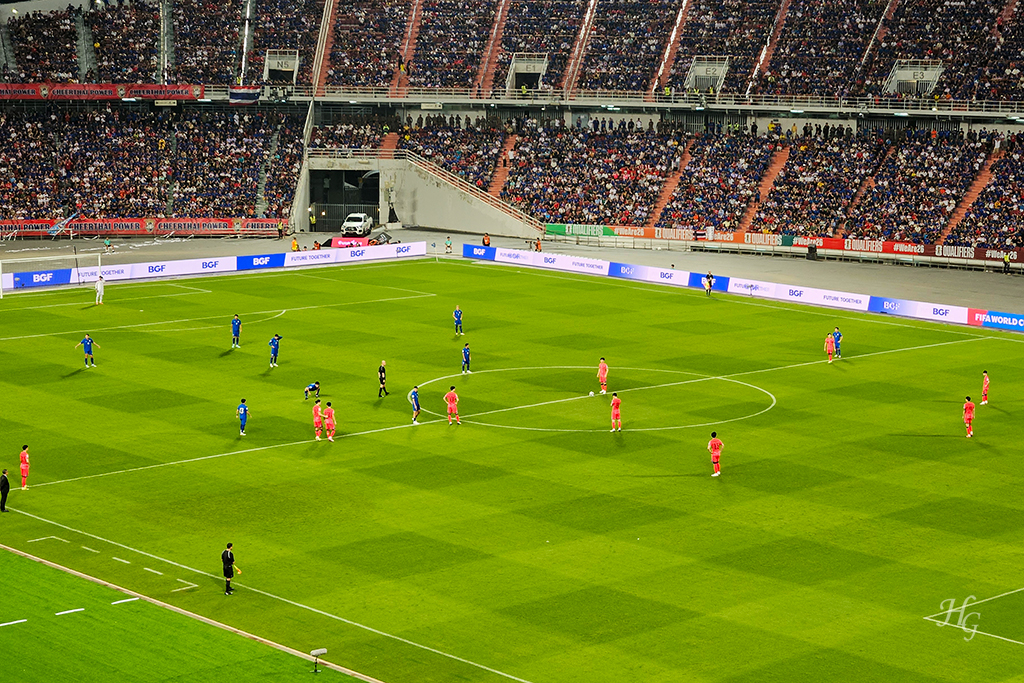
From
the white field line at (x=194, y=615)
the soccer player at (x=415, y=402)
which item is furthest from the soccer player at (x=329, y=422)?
the white field line at (x=194, y=615)

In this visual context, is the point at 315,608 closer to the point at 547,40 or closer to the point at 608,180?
the point at 608,180

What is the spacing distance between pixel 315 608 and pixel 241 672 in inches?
144

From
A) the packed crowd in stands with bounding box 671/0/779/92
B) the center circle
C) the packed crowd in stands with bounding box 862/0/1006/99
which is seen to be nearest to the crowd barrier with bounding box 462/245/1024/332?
the center circle

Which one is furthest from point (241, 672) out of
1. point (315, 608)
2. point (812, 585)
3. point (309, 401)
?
point (309, 401)

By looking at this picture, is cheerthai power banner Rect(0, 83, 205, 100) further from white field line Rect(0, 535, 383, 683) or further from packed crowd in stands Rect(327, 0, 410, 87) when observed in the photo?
white field line Rect(0, 535, 383, 683)

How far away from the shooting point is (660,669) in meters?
25.0

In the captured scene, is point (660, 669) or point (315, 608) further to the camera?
point (315, 608)

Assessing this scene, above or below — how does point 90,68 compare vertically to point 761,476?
above

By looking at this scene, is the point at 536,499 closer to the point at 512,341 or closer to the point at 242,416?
the point at 242,416

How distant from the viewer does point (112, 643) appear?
1014 inches

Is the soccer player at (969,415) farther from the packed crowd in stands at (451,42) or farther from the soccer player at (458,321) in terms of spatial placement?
the packed crowd in stands at (451,42)

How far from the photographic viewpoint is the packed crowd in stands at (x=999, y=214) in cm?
8594

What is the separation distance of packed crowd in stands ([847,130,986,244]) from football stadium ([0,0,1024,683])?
1.05 ft

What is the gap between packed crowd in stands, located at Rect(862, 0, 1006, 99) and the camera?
95375mm
